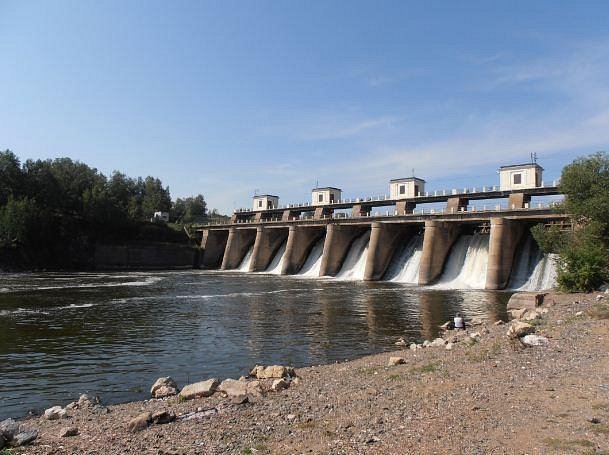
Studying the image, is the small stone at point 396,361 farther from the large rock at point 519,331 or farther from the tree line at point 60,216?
the tree line at point 60,216

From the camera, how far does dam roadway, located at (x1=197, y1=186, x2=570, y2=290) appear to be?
40.4 meters

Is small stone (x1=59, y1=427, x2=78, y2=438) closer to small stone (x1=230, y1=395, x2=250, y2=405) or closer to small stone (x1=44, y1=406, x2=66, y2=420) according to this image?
small stone (x1=44, y1=406, x2=66, y2=420)

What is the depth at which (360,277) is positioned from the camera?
5191cm

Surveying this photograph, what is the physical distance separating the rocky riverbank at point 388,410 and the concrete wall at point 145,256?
2452 inches

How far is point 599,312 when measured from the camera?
1662 cm

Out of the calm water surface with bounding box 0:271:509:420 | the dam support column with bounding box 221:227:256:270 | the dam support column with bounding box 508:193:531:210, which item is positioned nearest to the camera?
the calm water surface with bounding box 0:271:509:420

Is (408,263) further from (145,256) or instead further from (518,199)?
(145,256)

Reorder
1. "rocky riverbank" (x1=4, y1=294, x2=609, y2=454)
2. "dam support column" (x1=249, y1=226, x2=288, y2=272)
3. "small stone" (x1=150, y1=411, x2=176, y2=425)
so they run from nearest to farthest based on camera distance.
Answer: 1. "rocky riverbank" (x1=4, y1=294, x2=609, y2=454)
2. "small stone" (x1=150, y1=411, x2=176, y2=425)
3. "dam support column" (x1=249, y1=226, x2=288, y2=272)

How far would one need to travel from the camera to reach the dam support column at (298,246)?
60062 millimetres

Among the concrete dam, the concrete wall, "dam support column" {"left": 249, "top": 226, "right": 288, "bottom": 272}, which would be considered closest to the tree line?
the concrete wall

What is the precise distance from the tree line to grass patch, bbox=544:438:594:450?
68.4 meters

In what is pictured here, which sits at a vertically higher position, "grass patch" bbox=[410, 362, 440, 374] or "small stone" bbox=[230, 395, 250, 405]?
"grass patch" bbox=[410, 362, 440, 374]

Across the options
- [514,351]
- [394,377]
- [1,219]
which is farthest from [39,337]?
[1,219]

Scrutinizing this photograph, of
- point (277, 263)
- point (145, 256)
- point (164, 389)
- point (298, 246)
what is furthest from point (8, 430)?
point (145, 256)
